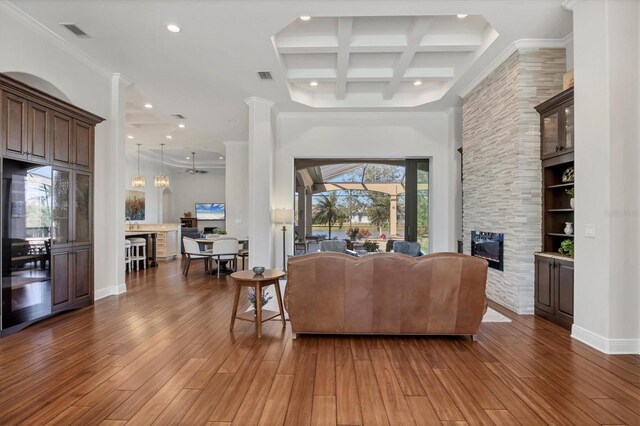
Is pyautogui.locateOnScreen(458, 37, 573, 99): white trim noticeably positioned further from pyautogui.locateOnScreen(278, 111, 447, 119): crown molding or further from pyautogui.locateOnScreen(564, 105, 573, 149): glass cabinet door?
pyautogui.locateOnScreen(278, 111, 447, 119): crown molding

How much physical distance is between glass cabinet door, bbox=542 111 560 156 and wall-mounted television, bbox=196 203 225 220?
12.3 meters

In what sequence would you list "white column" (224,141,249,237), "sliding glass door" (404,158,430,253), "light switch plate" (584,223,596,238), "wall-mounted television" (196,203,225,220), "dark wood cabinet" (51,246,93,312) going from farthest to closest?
1. "wall-mounted television" (196,203,225,220)
2. "white column" (224,141,249,237)
3. "sliding glass door" (404,158,430,253)
4. "dark wood cabinet" (51,246,93,312)
5. "light switch plate" (584,223,596,238)

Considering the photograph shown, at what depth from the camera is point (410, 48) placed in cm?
493

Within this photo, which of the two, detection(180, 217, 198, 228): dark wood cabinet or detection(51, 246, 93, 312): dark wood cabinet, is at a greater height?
detection(180, 217, 198, 228): dark wood cabinet

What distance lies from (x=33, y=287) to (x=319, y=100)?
5.61 metres

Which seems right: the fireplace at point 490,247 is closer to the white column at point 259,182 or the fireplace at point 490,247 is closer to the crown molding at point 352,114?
the crown molding at point 352,114

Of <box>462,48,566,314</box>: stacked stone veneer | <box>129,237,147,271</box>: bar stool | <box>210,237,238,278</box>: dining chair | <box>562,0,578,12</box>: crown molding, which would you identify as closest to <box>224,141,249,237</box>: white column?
<box>129,237,147,271</box>: bar stool

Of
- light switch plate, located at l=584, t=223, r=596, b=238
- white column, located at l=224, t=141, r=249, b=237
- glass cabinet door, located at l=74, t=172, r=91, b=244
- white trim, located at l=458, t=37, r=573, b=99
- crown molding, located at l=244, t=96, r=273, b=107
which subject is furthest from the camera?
white column, located at l=224, t=141, r=249, b=237

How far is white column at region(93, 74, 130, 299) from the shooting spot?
5249 millimetres

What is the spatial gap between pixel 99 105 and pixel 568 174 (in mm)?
6731

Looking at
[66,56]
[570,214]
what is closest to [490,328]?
[570,214]

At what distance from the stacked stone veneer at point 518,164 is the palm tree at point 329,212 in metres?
7.45

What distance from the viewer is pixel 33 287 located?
3.92 meters

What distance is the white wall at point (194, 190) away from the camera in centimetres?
1462
